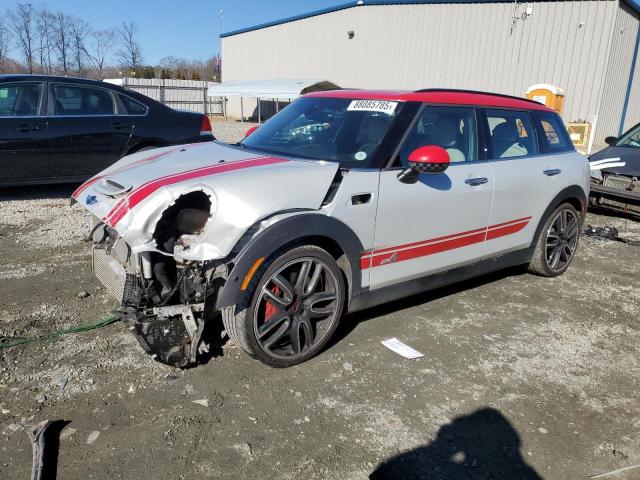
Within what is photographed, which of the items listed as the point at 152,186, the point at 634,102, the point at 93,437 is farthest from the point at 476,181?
the point at 634,102

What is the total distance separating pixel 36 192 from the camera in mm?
7855

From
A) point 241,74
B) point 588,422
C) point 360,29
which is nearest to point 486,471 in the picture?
point 588,422

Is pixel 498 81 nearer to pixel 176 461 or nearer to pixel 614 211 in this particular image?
pixel 614 211

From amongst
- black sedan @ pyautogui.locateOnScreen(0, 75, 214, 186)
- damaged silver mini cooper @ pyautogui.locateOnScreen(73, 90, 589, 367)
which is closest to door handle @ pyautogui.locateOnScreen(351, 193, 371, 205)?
damaged silver mini cooper @ pyautogui.locateOnScreen(73, 90, 589, 367)

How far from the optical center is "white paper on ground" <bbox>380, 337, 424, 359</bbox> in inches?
143

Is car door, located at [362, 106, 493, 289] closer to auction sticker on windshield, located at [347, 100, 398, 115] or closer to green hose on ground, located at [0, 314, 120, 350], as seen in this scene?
auction sticker on windshield, located at [347, 100, 398, 115]

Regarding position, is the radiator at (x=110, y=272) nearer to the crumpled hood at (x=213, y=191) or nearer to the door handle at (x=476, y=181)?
the crumpled hood at (x=213, y=191)

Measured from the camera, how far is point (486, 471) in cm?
257

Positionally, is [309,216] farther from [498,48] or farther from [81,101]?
[498,48]

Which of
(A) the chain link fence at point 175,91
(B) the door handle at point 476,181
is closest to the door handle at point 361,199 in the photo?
(B) the door handle at point 476,181

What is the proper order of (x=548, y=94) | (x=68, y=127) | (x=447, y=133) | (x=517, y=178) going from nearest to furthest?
(x=447, y=133) < (x=517, y=178) < (x=68, y=127) < (x=548, y=94)

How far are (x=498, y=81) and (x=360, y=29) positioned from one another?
792cm

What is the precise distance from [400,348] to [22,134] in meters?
5.60

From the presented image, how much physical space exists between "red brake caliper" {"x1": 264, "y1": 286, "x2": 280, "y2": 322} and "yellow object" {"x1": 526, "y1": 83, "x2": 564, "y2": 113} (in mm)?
14260
